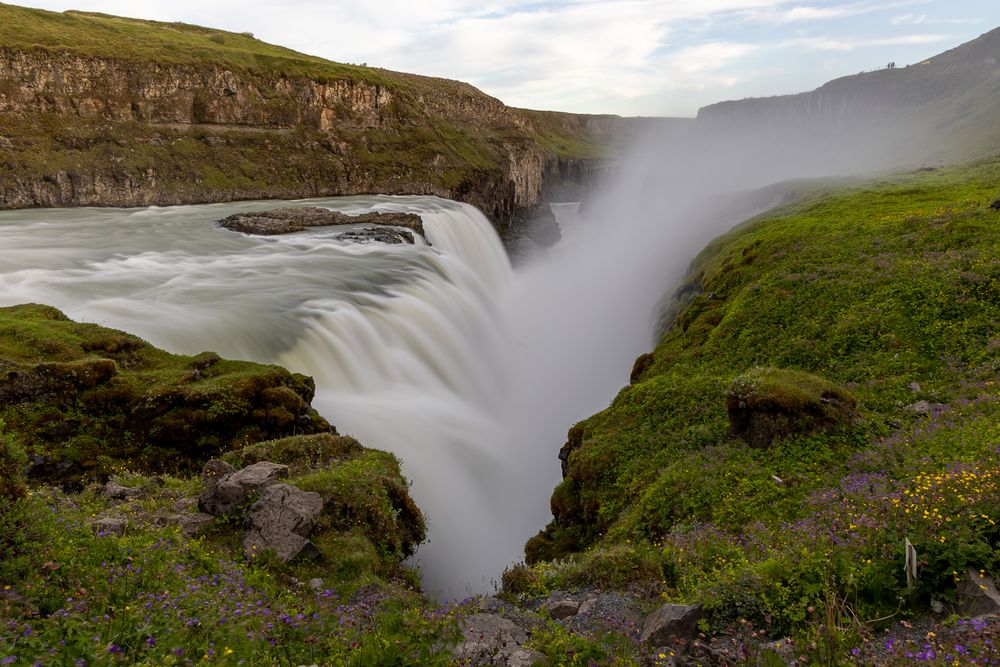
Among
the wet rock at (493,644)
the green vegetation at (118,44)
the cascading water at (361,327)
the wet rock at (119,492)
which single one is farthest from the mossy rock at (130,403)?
the green vegetation at (118,44)

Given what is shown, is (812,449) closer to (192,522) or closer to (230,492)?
(230,492)

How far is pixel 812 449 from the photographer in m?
11.4

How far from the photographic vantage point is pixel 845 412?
39.9 feet

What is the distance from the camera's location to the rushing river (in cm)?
1848

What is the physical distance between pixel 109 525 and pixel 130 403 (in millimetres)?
6835

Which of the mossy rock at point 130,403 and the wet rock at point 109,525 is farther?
the mossy rock at point 130,403

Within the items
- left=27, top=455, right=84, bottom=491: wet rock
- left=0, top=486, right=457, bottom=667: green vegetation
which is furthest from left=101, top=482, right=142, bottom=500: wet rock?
left=0, top=486, right=457, bottom=667: green vegetation

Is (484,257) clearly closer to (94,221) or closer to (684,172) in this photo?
(94,221)

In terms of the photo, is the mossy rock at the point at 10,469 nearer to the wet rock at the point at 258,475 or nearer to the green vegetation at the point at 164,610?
the green vegetation at the point at 164,610

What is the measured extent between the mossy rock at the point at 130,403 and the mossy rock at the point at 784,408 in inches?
428

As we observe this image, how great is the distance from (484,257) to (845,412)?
52328 mm

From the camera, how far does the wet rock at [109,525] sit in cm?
731

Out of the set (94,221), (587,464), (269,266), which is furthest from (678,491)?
(94,221)

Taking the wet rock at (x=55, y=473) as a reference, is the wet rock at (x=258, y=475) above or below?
above
